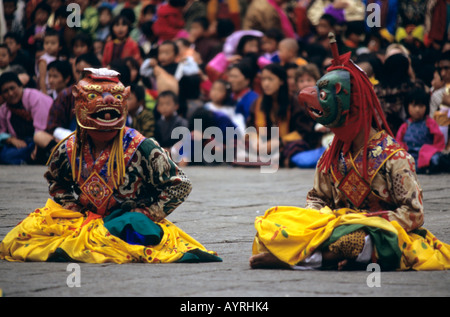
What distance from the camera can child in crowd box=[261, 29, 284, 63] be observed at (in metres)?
11.8

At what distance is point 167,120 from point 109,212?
605 centimetres

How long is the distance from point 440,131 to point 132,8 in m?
7.01

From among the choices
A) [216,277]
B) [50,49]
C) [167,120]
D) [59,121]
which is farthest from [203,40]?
[216,277]

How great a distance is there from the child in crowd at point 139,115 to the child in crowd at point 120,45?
1.81 m

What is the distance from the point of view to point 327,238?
4.39m

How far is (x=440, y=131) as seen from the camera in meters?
9.01

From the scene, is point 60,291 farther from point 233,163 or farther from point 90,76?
point 233,163

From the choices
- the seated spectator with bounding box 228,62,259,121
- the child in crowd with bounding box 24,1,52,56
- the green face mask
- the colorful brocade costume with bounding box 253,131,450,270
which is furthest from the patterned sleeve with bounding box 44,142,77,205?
the child in crowd with bounding box 24,1,52,56

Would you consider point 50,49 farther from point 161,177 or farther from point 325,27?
point 161,177

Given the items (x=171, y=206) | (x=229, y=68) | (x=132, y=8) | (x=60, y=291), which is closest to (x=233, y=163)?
(x=229, y=68)

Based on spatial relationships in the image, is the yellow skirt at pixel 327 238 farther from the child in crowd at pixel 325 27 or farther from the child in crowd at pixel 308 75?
the child in crowd at pixel 325 27

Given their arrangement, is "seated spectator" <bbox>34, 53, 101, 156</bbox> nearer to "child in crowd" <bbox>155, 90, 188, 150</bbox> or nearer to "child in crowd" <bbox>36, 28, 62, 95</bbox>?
"child in crowd" <bbox>155, 90, 188, 150</bbox>

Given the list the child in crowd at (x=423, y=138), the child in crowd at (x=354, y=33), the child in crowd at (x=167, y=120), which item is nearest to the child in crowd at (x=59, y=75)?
the child in crowd at (x=167, y=120)

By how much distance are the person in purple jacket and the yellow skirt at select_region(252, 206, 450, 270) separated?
21.5 feet
